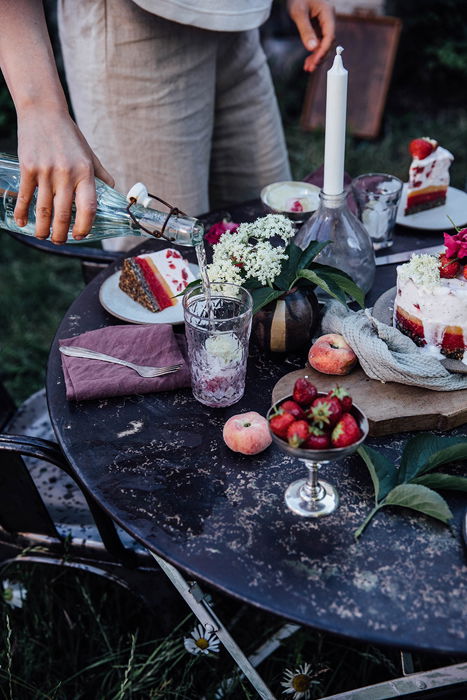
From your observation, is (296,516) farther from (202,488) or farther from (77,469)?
(77,469)

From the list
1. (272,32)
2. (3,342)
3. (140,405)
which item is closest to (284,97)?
(272,32)

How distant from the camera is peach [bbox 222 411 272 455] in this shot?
1.29m

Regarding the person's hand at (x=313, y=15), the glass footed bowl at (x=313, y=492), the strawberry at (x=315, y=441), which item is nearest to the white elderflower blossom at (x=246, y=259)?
the glass footed bowl at (x=313, y=492)

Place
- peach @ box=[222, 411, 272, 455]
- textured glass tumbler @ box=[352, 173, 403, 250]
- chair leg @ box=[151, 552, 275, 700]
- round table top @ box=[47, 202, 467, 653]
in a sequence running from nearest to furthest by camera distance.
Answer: round table top @ box=[47, 202, 467, 653] < peach @ box=[222, 411, 272, 455] < chair leg @ box=[151, 552, 275, 700] < textured glass tumbler @ box=[352, 173, 403, 250]

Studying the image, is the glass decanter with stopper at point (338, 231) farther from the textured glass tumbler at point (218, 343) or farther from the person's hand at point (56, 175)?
the person's hand at point (56, 175)

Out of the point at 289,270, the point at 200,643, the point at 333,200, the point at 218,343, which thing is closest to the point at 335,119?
the point at 333,200

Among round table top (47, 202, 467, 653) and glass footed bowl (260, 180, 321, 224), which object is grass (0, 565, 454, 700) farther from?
glass footed bowl (260, 180, 321, 224)

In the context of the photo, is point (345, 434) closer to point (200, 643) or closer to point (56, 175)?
point (56, 175)

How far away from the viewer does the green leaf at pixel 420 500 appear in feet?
3.65

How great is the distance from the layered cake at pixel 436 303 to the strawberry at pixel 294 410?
476 mm

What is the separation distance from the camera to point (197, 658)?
70.9 inches

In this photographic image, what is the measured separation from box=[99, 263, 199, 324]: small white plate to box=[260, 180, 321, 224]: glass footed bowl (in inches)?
12.4

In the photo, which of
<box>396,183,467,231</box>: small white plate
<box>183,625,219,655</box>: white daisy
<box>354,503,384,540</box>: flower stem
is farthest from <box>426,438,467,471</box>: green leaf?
<box>396,183,467,231</box>: small white plate

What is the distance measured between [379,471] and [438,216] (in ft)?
3.67
